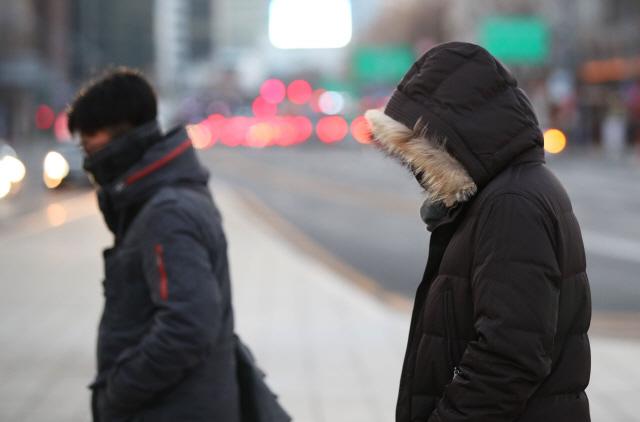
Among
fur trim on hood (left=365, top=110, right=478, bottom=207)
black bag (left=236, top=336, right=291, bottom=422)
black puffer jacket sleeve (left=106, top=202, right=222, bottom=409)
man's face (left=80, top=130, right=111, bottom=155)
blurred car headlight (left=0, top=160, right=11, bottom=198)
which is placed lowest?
blurred car headlight (left=0, top=160, right=11, bottom=198)

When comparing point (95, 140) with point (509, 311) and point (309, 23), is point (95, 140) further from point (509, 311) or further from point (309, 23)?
point (309, 23)

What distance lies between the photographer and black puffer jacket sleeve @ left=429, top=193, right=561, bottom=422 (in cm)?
176

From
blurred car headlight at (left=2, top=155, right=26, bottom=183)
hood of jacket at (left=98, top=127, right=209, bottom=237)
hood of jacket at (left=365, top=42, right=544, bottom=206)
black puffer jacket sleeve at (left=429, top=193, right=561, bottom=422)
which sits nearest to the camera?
black puffer jacket sleeve at (left=429, top=193, right=561, bottom=422)

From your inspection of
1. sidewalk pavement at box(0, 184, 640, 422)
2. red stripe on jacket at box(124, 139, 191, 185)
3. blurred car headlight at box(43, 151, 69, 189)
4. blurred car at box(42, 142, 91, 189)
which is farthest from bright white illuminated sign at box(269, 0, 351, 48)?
red stripe on jacket at box(124, 139, 191, 185)

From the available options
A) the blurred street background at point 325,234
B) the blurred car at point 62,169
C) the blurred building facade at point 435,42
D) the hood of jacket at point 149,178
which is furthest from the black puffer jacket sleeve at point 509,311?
the blurred building facade at point 435,42

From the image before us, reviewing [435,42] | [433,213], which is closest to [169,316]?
[433,213]

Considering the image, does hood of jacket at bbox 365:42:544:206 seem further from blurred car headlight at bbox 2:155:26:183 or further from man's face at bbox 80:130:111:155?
blurred car headlight at bbox 2:155:26:183

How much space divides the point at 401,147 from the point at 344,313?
5.41 m

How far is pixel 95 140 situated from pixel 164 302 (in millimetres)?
593

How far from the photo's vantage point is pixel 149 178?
2.46 m

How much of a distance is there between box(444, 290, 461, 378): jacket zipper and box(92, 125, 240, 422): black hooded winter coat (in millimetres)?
778

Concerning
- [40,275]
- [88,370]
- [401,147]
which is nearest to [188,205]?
[401,147]

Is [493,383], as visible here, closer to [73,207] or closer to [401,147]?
[401,147]

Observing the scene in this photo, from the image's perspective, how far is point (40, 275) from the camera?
9.07m
